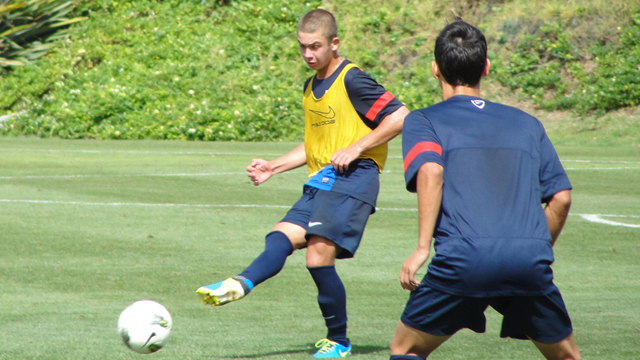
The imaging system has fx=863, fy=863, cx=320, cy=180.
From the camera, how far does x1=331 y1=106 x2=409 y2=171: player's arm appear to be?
451cm

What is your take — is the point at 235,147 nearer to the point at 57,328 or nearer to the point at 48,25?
the point at 48,25

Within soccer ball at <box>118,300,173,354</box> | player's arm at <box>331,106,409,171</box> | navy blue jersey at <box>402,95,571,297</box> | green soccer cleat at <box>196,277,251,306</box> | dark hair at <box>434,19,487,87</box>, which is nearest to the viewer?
navy blue jersey at <box>402,95,571,297</box>

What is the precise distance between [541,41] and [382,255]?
16.4 metres

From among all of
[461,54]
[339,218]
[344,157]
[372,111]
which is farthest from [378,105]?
[461,54]

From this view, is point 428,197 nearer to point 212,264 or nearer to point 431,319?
point 431,319

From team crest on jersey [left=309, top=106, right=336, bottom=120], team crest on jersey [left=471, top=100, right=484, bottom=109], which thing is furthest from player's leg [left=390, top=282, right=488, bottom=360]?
team crest on jersey [left=309, top=106, right=336, bottom=120]

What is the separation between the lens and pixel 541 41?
2316 cm

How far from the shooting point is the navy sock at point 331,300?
4.73m

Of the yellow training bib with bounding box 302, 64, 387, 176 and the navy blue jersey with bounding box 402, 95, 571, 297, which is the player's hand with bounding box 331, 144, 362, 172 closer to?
the yellow training bib with bounding box 302, 64, 387, 176

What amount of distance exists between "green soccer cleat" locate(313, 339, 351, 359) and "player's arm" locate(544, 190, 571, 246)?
181 cm

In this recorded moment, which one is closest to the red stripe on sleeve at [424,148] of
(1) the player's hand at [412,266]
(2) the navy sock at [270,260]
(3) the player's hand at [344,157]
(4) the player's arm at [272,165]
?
(1) the player's hand at [412,266]

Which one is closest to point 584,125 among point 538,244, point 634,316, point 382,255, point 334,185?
point 382,255

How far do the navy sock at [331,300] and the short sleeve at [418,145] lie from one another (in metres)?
1.64

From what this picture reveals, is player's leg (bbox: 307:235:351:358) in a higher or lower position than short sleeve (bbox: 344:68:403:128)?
lower
